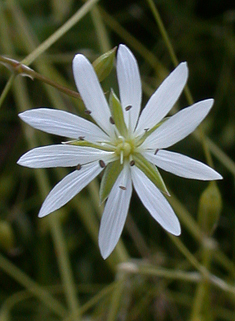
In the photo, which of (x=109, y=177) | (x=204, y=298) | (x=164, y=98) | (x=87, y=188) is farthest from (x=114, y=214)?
(x=87, y=188)

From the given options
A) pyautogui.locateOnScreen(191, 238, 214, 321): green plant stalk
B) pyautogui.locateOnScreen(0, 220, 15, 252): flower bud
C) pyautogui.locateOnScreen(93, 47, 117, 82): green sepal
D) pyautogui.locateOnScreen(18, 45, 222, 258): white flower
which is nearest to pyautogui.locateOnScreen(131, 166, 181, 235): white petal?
pyautogui.locateOnScreen(18, 45, 222, 258): white flower

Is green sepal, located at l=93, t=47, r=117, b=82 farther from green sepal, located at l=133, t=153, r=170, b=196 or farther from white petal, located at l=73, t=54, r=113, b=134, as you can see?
green sepal, located at l=133, t=153, r=170, b=196

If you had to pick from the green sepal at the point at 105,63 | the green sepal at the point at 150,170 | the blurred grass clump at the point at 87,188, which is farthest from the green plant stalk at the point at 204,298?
the green sepal at the point at 105,63

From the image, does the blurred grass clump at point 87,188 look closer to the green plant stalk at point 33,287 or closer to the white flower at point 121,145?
the green plant stalk at point 33,287

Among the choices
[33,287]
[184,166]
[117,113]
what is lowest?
[33,287]

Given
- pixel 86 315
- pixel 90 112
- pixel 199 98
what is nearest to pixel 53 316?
pixel 86 315

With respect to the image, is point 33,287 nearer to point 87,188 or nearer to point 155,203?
point 87,188

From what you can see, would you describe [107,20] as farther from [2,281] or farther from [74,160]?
[2,281]
